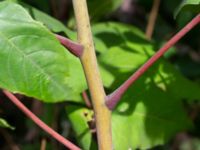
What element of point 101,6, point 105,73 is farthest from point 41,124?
point 101,6

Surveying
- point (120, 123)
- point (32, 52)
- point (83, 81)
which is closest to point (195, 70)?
point (120, 123)

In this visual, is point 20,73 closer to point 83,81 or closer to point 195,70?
point 83,81

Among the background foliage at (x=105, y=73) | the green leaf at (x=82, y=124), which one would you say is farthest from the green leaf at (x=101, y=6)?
the green leaf at (x=82, y=124)

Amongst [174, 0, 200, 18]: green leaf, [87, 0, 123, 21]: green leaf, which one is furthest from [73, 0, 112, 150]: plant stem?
[87, 0, 123, 21]: green leaf

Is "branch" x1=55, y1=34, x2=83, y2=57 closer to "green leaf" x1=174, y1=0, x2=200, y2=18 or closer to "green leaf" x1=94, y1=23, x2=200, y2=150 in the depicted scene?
"green leaf" x1=174, y1=0, x2=200, y2=18

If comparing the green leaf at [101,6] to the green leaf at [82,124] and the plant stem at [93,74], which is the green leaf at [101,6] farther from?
the plant stem at [93,74]

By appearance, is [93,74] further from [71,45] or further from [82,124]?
[82,124]
